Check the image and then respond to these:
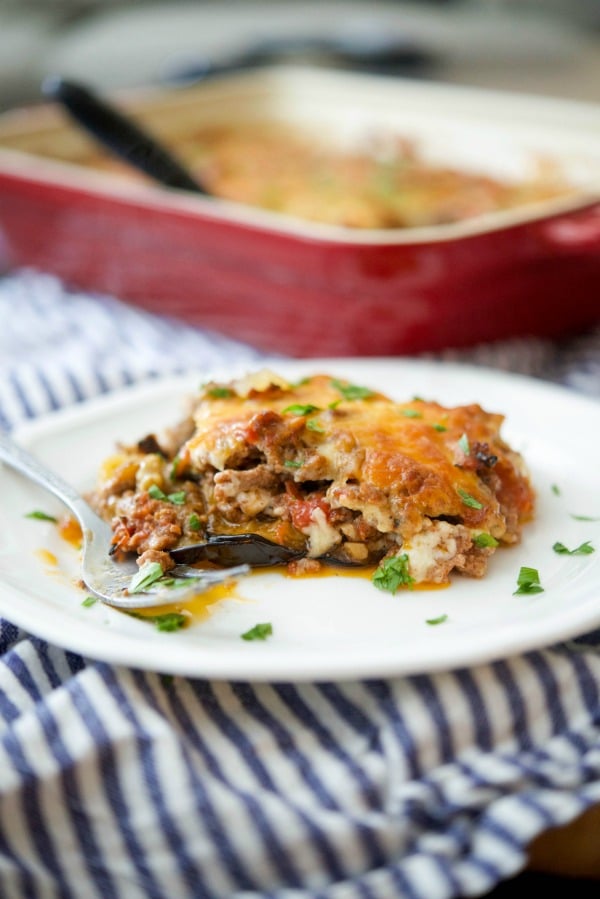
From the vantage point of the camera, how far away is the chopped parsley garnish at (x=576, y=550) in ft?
6.50

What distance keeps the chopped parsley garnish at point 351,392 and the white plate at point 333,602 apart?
0.43 m

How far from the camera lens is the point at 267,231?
3129mm

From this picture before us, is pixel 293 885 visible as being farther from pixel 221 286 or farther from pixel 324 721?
pixel 221 286

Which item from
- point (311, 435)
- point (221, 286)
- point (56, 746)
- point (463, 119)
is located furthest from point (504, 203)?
point (56, 746)

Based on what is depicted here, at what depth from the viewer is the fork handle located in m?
2.12

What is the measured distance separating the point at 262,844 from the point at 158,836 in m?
0.16

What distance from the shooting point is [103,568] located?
6.45 feet

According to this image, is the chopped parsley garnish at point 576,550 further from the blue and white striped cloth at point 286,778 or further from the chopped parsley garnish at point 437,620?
the chopped parsley garnish at point 437,620

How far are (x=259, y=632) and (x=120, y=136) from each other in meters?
2.49

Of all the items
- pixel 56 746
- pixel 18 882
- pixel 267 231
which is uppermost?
pixel 267 231

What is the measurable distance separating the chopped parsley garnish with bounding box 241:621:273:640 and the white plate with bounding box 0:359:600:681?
2 centimetres

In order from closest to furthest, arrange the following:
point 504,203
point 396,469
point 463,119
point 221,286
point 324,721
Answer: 1. point 324,721
2. point 396,469
3. point 221,286
4. point 504,203
5. point 463,119

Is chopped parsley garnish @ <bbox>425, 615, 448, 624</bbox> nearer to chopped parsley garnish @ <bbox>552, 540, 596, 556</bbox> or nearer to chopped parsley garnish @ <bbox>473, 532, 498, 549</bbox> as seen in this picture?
chopped parsley garnish @ <bbox>473, 532, 498, 549</bbox>

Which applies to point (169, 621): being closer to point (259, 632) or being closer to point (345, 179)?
point (259, 632)
